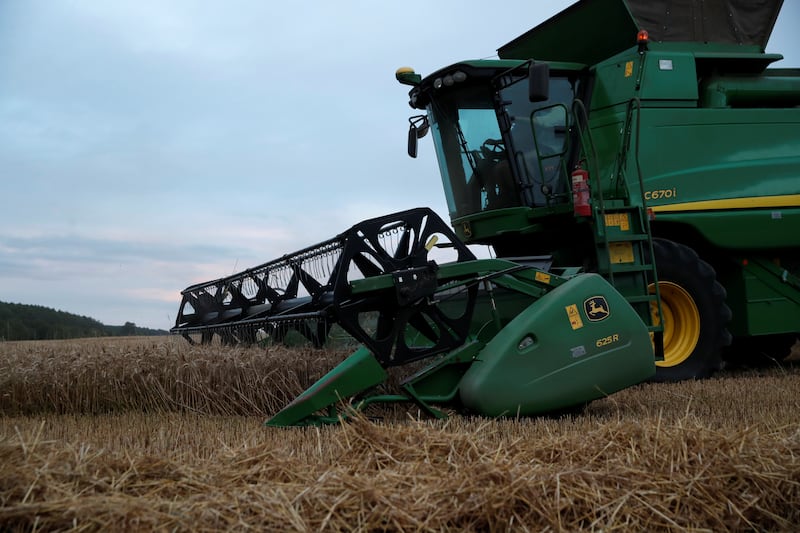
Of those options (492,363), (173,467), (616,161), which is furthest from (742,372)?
(173,467)

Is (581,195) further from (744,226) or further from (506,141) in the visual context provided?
(744,226)

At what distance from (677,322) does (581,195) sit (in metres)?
1.59

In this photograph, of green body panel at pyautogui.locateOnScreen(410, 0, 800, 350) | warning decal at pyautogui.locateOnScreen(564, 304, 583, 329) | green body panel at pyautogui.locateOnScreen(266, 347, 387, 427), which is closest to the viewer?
green body panel at pyautogui.locateOnScreen(266, 347, 387, 427)

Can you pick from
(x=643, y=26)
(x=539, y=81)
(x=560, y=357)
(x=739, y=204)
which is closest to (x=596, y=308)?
(x=560, y=357)

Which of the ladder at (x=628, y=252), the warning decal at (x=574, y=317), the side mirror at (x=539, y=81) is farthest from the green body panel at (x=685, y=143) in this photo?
the warning decal at (x=574, y=317)

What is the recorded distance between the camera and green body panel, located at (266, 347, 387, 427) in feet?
10.9

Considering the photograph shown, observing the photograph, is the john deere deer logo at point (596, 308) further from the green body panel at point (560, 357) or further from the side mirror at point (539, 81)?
the side mirror at point (539, 81)

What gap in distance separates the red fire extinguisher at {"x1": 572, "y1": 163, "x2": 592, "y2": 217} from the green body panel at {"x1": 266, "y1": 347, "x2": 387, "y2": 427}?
7.28ft

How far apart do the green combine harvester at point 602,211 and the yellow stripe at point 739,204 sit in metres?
0.02

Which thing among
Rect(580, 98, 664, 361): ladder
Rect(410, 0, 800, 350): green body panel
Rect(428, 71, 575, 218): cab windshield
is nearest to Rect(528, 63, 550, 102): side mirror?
Rect(580, 98, 664, 361): ladder

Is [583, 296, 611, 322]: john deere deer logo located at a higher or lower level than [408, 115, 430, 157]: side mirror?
lower

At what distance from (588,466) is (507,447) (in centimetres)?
36

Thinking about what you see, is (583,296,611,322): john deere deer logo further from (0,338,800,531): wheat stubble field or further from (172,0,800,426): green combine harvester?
(0,338,800,531): wheat stubble field

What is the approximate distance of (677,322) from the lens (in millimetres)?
5574
